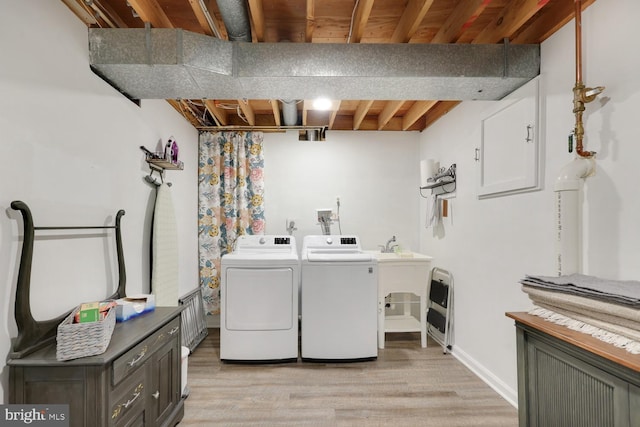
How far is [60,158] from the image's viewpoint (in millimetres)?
1533

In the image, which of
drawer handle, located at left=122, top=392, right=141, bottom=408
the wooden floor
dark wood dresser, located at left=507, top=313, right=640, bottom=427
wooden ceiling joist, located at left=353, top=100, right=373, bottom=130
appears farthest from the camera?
wooden ceiling joist, located at left=353, top=100, right=373, bottom=130

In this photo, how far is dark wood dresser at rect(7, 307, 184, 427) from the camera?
4.05 ft

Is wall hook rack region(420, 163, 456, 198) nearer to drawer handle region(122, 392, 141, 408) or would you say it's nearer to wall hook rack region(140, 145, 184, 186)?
wall hook rack region(140, 145, 184, 186)

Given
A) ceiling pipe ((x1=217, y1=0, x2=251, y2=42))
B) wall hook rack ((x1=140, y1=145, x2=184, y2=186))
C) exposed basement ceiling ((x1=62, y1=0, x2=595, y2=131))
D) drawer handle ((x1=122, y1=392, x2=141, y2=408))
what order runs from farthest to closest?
wall hook rack ((x1=140, y1=145, x2=184, y2=186)) < exposed basement ceiling ((x1=62, y1=0, x2=595, y2=131)) < ceiling pipe ((x1=217, y1=0, x2=251, y2=42)) < drawer handle ((x1=122, y1=392, x2=141, y2=408))

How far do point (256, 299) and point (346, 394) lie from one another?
107 centimetres

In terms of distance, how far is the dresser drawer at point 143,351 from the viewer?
1326mm

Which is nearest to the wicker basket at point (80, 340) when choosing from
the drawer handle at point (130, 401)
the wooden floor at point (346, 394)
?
the drawer handle at point (130, 401)

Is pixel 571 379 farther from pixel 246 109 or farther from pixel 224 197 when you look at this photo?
pixel 224 197

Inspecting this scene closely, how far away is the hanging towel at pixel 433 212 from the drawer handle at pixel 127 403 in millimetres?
2924

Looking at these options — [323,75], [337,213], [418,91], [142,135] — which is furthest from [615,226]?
[142,135]

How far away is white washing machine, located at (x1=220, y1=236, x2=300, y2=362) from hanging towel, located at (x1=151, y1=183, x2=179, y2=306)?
41 centimetres

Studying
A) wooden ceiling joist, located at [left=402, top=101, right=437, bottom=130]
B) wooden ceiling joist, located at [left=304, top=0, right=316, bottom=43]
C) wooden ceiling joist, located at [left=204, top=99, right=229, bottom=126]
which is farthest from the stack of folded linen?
wooden ceiling joist, located at [left=204, top=99, right=229, bottom=126]

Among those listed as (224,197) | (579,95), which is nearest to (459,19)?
(579,95)

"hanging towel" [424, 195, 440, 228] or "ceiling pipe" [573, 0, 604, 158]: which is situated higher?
"ceiling pipe" [573, 0, 604, 158]
